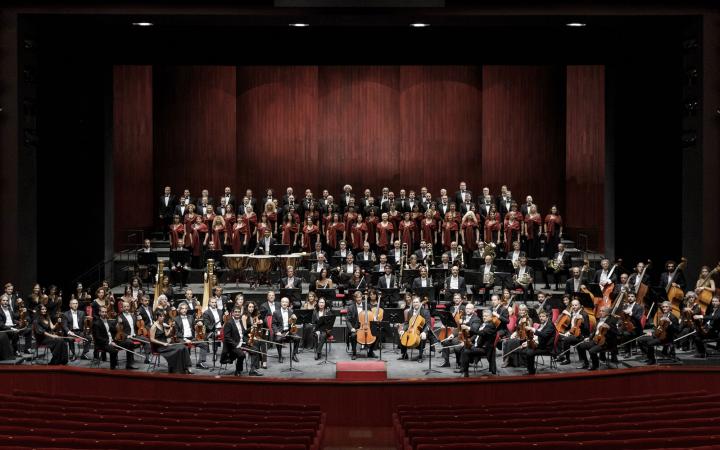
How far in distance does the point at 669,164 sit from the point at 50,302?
11762 millimetres

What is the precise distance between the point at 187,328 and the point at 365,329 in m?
2.76

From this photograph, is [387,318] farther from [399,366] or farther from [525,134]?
[525,134]

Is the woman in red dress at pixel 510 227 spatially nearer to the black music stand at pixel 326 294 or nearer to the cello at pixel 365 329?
the black music stand at pixel 326 294

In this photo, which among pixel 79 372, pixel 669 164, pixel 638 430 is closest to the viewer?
pixel 638 430

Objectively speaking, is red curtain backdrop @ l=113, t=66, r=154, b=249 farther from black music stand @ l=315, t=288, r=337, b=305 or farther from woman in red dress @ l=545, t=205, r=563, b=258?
woman in red dress @ l=545, t=205, r=563, b=258

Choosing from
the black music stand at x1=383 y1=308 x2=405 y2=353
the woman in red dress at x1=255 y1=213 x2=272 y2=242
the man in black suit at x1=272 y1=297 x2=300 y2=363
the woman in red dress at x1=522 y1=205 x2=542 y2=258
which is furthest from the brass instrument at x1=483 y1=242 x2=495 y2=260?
the man in black suit at x1=272 y1=297 x2=300 y2=363

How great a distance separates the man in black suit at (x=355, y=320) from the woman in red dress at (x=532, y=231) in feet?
17.9

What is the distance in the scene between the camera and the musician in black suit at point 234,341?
44.7 ft

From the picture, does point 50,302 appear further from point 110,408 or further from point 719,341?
point 719,341

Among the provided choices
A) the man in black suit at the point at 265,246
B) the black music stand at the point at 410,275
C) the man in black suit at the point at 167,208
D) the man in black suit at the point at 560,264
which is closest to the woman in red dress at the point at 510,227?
the man in black suit at the point at 560,264

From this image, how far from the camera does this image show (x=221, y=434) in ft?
23.2

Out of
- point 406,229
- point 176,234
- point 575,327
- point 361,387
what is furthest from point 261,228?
point 361,387

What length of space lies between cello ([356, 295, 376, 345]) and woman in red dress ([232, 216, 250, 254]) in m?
4.98

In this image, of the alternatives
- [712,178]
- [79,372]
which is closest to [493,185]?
[712,178]
